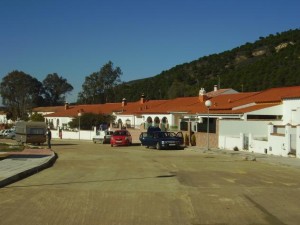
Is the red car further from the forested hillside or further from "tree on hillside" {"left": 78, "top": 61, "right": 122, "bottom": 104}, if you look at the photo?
"tree on hillside" {"left": 78, "top": 61, "right": 122, "bottom": 104}

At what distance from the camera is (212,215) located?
9.80 meters

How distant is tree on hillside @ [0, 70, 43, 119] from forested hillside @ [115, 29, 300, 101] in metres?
25.5

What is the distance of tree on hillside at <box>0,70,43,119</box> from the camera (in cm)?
13088

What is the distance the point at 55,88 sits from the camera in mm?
153625

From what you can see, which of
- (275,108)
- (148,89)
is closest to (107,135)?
(275,108)

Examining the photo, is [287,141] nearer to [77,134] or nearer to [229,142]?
[229,142]

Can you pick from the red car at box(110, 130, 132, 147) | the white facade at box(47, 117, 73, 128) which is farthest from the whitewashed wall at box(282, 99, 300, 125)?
the white facade at box(47, 117, 73, 128)

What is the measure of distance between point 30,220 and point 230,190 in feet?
20.9

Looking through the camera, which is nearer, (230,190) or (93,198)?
(93,198)

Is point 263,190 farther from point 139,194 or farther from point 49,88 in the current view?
point 49,88

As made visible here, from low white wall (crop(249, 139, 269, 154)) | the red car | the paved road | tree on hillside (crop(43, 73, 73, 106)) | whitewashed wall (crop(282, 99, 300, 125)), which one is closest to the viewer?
the paved road

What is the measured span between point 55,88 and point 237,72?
77362 mm

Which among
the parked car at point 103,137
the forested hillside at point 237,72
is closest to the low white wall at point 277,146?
the parked car at point 103,137

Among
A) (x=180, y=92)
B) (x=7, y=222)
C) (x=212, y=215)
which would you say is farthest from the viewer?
(x=180, y=92)
